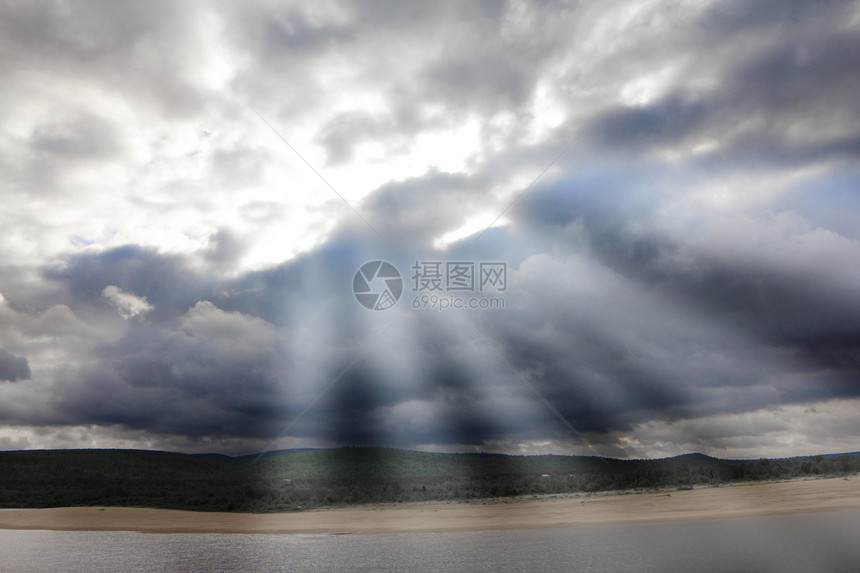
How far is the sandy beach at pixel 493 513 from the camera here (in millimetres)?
31406

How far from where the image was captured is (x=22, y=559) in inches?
868

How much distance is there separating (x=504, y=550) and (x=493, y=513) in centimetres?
1610

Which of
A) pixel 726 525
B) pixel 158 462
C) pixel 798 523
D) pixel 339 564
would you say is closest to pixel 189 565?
pixel 339 564

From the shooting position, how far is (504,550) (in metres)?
21.3

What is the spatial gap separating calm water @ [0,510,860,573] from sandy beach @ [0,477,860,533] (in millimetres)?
3438

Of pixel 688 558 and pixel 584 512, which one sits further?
pixel 584 512

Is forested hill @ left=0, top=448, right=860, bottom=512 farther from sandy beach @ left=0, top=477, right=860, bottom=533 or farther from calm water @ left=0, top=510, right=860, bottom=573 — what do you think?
calm water @ left=0, top=510, right=860, bottom=573

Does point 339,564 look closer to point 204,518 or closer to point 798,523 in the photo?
point 798,523

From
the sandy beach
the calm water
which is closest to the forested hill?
the sandy beach

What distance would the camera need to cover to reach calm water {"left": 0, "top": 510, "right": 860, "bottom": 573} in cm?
1755

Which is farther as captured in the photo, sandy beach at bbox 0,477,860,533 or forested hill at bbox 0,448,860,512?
forested hill at bbox 0,448,860,512

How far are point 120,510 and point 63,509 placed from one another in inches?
225

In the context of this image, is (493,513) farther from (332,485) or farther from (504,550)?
(332,485)

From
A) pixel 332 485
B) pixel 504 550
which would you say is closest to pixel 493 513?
pixel 504 550
